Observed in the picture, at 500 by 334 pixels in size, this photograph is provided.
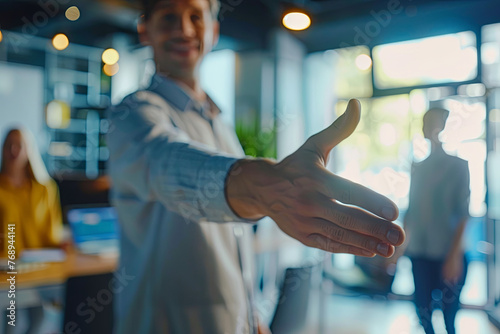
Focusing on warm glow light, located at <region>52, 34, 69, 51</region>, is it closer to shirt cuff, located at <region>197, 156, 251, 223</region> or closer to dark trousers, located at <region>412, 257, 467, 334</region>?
shirt cuff, located at <region>197, 156, 251, 223</region>

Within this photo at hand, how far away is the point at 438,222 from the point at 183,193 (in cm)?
17

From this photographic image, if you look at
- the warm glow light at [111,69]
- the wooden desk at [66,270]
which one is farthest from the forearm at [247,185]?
the wooden desk at [66,270]

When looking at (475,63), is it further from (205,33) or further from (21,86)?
(21,86)

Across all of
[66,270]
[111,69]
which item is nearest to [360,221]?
[111,69]

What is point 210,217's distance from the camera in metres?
0.26

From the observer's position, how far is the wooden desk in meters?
1.13

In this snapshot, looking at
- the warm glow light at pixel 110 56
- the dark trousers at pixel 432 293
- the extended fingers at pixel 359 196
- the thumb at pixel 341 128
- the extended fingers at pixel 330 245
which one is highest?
the warm glow light at pixel 110 56

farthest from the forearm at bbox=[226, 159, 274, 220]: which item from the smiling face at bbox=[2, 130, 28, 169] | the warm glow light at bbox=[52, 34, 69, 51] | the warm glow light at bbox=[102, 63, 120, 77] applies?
the smiling face at bbox=[2, 130, 28, 169]

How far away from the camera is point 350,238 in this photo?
0.17m

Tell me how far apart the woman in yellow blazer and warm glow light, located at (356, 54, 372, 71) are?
0.73m

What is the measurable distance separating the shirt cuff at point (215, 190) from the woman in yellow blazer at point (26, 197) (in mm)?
654

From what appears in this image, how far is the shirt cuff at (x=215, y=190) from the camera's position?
0.77 feet

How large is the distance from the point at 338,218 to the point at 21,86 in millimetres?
4221

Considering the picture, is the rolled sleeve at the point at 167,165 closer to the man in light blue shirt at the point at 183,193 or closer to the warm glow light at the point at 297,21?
the man in light blue shirt at the point at 183,193
